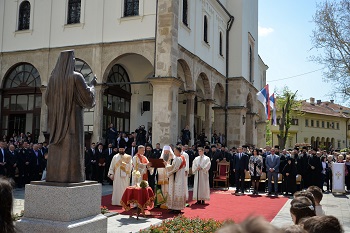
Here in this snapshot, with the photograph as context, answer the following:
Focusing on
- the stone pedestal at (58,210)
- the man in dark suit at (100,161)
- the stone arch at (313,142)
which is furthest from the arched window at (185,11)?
the stone arch at (313,142)

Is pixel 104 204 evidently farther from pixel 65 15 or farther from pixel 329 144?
pixel 329 144

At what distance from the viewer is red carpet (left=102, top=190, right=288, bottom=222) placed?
1081 centimetres

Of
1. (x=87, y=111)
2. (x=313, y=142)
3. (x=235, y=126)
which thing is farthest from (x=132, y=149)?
(x=313, y=142)

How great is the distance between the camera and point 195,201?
13.8m

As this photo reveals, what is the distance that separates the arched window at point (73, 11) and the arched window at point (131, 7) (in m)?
2.95

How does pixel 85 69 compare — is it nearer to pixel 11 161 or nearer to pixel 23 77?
pixel 23 77

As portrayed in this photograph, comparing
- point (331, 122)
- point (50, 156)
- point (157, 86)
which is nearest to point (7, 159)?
point (157, 86)

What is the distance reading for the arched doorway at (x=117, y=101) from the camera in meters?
21.5

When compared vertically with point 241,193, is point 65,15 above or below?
above

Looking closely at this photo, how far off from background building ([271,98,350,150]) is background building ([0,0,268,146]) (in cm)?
4521

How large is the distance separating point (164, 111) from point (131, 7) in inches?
235

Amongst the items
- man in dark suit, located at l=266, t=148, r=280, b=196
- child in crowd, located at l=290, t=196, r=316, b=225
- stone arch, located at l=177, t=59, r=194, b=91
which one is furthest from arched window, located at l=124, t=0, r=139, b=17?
child in crowd, located at l=290, t=196, r=316, b=225

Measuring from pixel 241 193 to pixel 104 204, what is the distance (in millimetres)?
6348

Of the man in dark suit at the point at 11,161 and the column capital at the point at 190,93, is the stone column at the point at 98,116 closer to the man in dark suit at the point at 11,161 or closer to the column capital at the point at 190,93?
the man in dark suit at the point at 11,161
